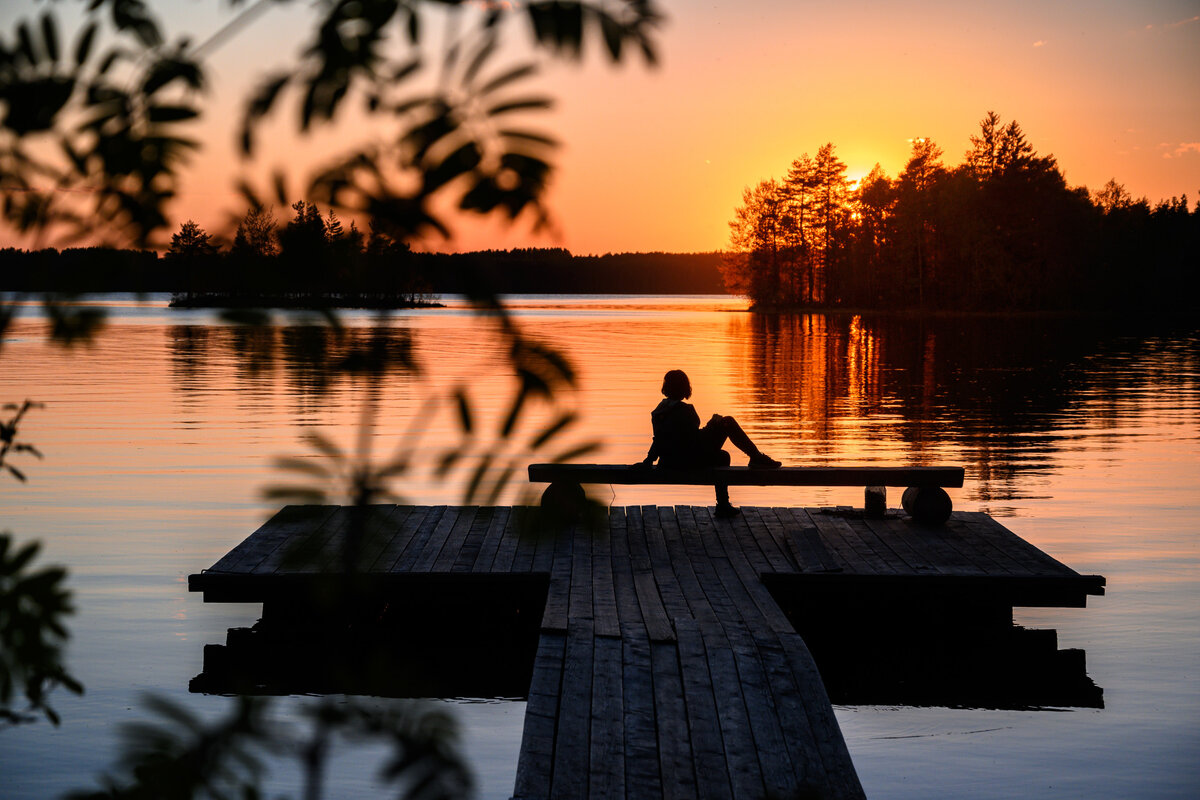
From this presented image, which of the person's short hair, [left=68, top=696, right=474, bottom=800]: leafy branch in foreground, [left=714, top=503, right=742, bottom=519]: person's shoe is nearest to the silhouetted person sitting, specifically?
the person's short hair

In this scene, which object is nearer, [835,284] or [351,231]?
[351,231]

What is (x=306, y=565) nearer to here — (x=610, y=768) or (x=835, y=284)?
(x=610, y=768)

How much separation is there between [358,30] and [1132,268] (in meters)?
97.3

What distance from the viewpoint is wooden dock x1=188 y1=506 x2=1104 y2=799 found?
5.37 m

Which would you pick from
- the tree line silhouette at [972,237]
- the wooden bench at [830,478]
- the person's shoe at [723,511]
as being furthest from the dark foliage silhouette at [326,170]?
the tree line silhouette at [972,237]

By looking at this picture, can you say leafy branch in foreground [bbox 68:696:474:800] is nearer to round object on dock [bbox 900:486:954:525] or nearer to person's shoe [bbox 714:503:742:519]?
person's shoe [bbox 714:503:742:519]

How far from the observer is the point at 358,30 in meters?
1.91

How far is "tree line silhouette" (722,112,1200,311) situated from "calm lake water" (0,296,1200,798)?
152ft

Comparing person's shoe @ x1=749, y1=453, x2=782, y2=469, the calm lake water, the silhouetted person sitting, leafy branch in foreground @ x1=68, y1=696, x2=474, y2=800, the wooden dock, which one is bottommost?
the calm lake water

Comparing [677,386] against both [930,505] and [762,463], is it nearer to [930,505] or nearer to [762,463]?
[762,463]

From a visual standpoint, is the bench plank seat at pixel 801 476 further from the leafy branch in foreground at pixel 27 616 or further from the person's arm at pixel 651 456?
the leafy branch in foreground at pixel 27 616

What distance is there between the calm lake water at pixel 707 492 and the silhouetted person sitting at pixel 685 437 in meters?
2.29

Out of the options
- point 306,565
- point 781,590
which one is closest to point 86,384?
point 781,590

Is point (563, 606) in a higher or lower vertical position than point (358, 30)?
lower
